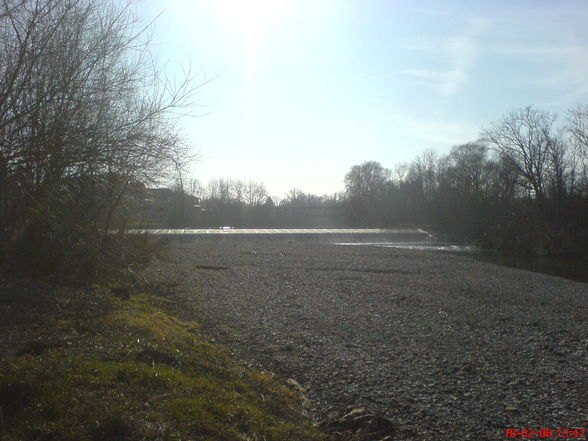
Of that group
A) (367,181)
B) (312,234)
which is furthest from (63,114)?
(367,181)

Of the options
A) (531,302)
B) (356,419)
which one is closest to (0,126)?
(356,419)

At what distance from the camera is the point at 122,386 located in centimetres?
495

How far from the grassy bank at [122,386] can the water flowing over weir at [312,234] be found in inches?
1280

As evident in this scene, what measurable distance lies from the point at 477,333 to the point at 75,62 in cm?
863

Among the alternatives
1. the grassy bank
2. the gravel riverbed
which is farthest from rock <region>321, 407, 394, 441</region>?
the grassy bank

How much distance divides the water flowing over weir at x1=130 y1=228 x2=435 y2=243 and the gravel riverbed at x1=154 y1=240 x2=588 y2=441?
83.3 feet

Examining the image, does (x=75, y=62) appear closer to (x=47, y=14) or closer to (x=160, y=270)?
(x=47, y=14)

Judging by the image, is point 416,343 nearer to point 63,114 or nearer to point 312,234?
point 63,114

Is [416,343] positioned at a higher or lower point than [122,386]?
lower
